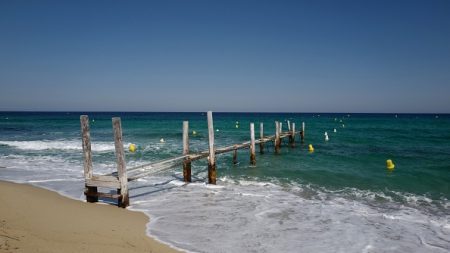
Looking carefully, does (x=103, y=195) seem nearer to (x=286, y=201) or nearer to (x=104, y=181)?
(x=104, y=181)

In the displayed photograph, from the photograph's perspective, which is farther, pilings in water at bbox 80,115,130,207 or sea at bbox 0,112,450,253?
pilings in water at bbox 80,115,130,207

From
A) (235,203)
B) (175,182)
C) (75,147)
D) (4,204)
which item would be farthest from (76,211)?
(75,147)

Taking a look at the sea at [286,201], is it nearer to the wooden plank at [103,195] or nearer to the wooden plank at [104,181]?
the wooden plank at [103,195]

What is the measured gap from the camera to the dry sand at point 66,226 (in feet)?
18.3

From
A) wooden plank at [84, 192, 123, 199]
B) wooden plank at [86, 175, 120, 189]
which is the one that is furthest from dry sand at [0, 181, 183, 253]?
wooden plank at [86, 175, 120, 189]

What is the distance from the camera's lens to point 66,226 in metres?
6.91

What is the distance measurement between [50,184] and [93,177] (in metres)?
3.91

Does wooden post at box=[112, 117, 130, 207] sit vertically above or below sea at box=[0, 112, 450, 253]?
above

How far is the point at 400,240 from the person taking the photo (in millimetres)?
7344

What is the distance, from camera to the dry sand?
5.57m

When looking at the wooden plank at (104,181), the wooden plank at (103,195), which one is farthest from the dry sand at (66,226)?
the wooden plank at (104,181)

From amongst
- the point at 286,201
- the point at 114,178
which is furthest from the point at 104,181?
the point at 286,201

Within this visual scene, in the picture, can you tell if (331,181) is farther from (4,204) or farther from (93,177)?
(4,204)

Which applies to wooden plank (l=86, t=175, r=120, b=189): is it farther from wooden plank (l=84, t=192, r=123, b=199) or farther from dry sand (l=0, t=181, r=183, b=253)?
dry sand (l=0, t=181, r=183, b=253)
